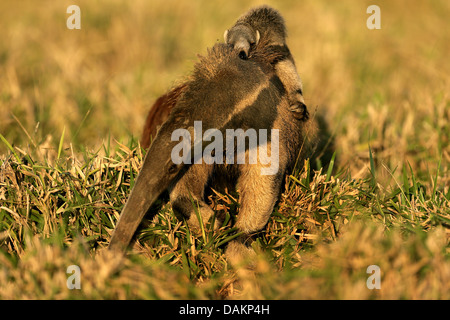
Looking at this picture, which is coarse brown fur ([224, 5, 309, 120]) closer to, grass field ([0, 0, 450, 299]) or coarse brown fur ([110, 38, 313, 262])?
coarse brown fur ([110, 38, 313, 262])

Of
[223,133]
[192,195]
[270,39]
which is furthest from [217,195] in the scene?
[270,39]

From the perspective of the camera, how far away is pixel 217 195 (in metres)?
3.79

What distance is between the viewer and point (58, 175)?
368 centimetres

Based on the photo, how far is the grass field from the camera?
2.87 metres

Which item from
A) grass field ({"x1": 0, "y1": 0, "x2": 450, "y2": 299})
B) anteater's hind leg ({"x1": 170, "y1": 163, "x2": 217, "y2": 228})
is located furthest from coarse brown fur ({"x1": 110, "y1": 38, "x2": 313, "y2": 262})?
grass field ({"x1": 0, "y1": 0, "x2": 450, "y2": 299})

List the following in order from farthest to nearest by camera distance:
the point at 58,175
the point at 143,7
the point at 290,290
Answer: the point at 143,7
the point at 58,175
the point at 290,290

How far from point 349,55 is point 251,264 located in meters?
5.69

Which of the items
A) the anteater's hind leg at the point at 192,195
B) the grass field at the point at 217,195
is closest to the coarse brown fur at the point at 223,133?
the anteater's hind leg at the point at 192,195

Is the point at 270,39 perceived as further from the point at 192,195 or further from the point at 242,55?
the point at 192,195

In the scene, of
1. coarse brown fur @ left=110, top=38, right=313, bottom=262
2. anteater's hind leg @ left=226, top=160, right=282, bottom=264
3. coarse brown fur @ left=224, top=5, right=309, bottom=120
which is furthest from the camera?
coarse brown fur @ left=224, top=5, right=309, bottom=120

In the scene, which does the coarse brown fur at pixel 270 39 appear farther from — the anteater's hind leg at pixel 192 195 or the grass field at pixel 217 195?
the anteater's hind leg at pixel 192 195

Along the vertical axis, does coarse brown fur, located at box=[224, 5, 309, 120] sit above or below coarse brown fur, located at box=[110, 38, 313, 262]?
above
